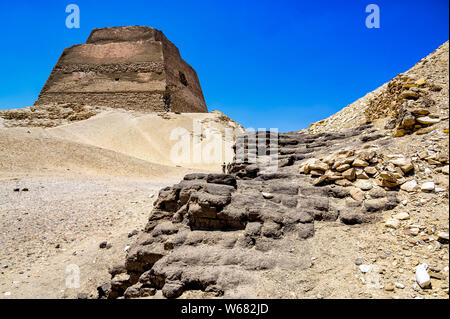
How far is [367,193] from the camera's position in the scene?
3225 mm

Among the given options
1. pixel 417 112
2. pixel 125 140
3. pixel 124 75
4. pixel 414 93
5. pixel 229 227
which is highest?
pixel 124 75

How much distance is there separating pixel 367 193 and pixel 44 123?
81.7ft

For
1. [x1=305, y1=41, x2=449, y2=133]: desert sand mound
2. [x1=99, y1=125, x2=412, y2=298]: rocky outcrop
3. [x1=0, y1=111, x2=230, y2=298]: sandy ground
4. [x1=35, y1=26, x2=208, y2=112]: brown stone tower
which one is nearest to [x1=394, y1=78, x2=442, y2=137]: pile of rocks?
[x1=305, y1=41, x2=449, y2=133]: desert sand mound

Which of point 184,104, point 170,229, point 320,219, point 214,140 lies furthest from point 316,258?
point 184,104

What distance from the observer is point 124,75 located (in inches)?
1228

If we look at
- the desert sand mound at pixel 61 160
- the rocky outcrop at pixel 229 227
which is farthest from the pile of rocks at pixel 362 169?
the desert sand mound at pixel 61 160

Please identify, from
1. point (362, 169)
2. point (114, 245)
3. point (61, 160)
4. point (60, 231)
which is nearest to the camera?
point (362, 169)

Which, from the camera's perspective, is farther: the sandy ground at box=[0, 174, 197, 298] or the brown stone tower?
the brown stone tower

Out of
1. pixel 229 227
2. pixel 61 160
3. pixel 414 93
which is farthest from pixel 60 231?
pixel 61 160

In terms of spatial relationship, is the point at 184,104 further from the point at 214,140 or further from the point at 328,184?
the point at 328,184

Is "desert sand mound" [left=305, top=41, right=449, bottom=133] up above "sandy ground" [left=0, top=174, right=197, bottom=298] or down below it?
above

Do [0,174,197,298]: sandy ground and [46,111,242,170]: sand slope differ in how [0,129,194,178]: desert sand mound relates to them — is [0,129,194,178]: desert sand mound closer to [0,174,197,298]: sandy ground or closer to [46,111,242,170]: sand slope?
[0,174,197,298]: sandy ground

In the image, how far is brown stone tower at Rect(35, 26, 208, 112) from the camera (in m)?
29.8

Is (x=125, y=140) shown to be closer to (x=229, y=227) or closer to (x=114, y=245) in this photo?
(x=114, y=245)
